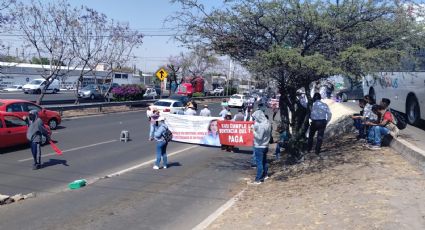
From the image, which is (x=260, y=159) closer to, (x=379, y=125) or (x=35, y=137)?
(x=379, y=125)

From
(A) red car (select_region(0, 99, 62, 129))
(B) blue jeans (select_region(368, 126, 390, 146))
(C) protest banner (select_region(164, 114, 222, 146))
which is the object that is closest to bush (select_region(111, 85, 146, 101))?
(A) red car (select_region(0, 99, 62, 129))

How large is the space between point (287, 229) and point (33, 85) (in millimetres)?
53776

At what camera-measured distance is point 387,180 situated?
29.9 feet

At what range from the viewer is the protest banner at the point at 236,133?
17.5 metres

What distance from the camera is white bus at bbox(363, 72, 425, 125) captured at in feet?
50.2

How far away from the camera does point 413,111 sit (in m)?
16.9

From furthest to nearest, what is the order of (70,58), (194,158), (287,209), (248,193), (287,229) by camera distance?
(70,58) < (194,158) < (248,193) < (287,209) < (287,229)

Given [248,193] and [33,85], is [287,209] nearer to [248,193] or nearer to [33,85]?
[248,193]

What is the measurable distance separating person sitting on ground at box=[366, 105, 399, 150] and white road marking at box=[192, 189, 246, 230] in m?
4.15

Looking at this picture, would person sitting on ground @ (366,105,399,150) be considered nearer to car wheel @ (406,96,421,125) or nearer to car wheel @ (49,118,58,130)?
car wheel @ (406,96,421,125)

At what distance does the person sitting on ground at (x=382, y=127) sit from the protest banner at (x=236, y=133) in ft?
17.9

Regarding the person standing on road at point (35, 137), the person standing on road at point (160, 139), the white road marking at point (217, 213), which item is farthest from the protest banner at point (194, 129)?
the white road marking at point (217, 213)

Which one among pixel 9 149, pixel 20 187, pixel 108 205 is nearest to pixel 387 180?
pixel 108 205

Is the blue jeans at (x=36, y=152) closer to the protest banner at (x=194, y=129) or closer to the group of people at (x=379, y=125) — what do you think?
the protest banner at (x=194, y=129)
